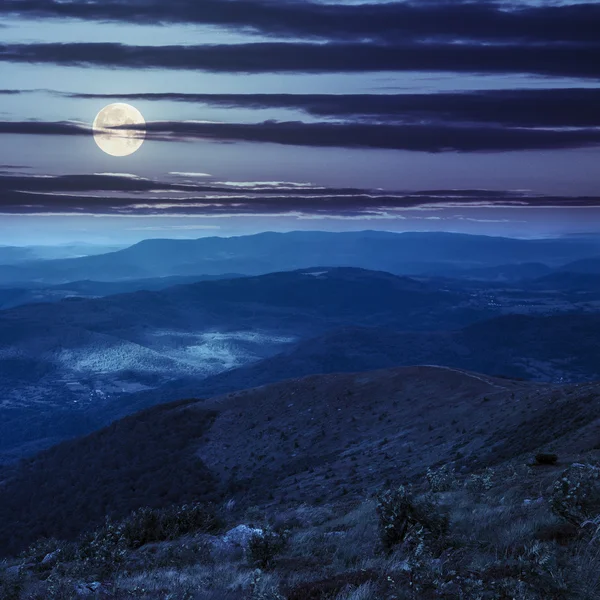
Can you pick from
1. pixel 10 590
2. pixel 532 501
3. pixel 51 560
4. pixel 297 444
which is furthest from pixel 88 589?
pixel 297 444

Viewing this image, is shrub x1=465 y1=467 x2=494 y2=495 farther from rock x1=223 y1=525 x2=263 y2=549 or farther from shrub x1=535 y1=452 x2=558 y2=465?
rock x1=223 y1=525 x2=263 y2=549

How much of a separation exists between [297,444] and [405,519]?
109 feet

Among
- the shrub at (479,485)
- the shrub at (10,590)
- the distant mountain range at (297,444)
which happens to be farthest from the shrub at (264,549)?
the distant mountain range at (297,444)

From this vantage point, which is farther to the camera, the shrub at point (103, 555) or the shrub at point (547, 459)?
the shrub at point (547, 459)

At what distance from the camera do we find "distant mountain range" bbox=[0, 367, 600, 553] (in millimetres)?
29219

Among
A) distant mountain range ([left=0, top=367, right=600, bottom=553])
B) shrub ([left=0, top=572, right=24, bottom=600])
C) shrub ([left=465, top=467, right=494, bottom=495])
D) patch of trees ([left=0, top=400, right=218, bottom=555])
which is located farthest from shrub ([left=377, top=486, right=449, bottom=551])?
patch of trees ([left=0, top=400, right=218, bottom=555])

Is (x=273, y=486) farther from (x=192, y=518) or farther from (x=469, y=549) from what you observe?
(x=469, y=549)

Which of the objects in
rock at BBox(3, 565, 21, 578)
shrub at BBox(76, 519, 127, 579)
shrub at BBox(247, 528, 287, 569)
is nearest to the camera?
shrub at BBox(247, 528, 287, 569)

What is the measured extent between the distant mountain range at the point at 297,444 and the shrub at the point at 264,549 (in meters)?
14.7

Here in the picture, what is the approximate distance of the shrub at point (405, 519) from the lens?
10.2 m

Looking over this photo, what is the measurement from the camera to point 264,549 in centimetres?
1078

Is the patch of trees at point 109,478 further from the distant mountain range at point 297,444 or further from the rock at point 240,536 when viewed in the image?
the rock at point 240,536

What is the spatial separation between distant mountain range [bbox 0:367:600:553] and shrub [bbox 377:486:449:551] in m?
13.7

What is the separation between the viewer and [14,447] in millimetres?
152375
